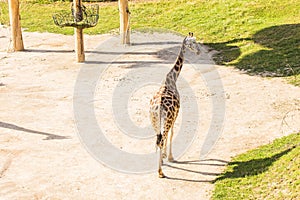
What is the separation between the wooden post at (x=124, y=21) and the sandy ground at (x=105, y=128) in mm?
2407

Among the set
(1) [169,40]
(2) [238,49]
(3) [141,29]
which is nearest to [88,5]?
(3) [141,29]

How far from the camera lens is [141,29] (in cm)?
3039

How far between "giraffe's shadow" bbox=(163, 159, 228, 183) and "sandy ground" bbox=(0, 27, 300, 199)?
27mm

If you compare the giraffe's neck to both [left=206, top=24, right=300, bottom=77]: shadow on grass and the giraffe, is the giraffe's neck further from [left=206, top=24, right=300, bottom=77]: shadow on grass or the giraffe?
[left=206, top=24, right=300, bottom=77]: shadow on grass

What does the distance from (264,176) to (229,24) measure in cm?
1779

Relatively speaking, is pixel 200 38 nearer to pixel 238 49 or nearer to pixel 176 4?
pixel 238 49

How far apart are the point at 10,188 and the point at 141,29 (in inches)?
757

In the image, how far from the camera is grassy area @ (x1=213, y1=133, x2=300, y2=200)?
37.2 ft

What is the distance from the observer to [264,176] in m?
12.2

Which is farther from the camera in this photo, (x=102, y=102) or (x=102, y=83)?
(x=102, y=83)

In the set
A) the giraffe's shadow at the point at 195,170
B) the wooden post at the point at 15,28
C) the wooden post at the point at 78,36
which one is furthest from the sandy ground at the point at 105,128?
the wooden post at the point at 15,28

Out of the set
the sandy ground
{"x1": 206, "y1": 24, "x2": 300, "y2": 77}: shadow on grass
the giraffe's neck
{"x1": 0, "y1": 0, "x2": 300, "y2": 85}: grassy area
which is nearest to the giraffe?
the giraffe's neck

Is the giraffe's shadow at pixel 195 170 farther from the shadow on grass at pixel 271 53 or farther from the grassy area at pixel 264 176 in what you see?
the shadow on grass at pixel 271 53

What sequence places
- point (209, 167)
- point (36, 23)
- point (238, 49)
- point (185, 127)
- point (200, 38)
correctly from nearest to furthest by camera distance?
point (209, 167), point (185, 127), point (238, 49), point (200, 38), point (36, 23)
